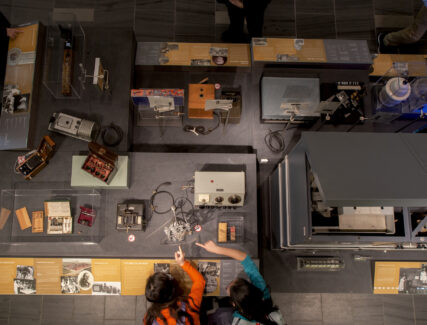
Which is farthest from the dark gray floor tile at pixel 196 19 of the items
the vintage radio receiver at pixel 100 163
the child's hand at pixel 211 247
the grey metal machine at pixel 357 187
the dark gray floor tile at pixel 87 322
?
the dark gray floor tile at pixel 87 322

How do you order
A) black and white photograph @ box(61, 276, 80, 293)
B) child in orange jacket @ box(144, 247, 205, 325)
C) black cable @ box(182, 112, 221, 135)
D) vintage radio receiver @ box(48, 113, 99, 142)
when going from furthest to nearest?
black cable @ box(182, 112, 221, 135) < vintage radio receiver @ box(48, 113, 99, 142) < black and white photograph @ box(61, 276, 80, 293) < child in orange jacket @ box(144, 247, 205, 325)

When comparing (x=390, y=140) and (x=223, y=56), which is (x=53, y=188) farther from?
(x=390, y=140)

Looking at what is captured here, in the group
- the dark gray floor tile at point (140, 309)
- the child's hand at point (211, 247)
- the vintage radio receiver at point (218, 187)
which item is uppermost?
the vintage radio receiver at point (218, 187)

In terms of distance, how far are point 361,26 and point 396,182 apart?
11.0 feet

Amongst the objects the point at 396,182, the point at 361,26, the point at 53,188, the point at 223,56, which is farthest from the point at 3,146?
the point at 361,26

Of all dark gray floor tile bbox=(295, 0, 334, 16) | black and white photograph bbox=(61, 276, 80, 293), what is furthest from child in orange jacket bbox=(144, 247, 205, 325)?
dark gray floor tile bbox=(295, 0, 334, 16)

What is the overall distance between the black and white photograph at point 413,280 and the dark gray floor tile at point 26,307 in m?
4.00

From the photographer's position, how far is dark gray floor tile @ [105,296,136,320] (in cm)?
341

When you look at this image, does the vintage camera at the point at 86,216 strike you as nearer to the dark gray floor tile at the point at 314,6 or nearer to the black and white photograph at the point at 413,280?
the black and white photograph at the point at 413,280

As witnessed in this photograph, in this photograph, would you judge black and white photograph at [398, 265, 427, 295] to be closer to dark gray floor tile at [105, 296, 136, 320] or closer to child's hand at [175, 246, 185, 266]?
child's hand at [175, 246, 185, 266]

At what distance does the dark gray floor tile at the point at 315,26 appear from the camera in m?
4.10

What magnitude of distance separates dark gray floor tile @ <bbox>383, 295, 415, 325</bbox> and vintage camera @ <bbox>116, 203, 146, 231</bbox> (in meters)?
3.02

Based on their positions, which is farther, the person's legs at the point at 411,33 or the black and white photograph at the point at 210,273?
the person's legs at the point at 411,33

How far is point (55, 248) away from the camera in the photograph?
2748 millimetres
